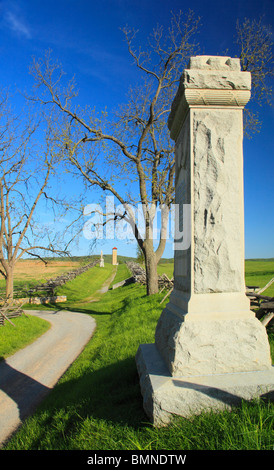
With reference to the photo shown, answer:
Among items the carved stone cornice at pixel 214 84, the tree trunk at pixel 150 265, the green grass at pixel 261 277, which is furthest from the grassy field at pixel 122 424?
the green grass at pixel 261 277

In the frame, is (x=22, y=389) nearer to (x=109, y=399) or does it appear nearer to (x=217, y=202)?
(x=109, y=399)

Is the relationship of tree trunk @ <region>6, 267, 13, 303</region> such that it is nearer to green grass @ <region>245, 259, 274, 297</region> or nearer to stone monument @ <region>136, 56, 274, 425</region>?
green grass @ <region>245, 259, 274, 297</region>

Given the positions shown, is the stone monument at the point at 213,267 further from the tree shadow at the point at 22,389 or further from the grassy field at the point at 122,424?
the tree shadow at the point at 22,389

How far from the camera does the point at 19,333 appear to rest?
11.8m

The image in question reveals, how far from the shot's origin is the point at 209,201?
10.6 feet

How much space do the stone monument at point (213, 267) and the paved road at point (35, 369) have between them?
3237 mm

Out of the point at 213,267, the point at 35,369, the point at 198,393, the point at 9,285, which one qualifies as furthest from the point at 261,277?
the point at 198,393

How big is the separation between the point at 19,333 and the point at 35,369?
4.11m

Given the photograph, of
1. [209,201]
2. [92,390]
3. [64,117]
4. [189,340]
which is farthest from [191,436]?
[64,117]

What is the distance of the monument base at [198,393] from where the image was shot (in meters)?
2.66

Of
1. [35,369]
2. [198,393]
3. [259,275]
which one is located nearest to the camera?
[198,393]

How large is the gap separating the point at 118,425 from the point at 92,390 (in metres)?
1.83

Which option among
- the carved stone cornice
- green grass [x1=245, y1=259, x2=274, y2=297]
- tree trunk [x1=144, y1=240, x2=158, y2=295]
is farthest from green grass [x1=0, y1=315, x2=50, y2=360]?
green grass [x1=245, y1=259, x2=274, y2=297]
